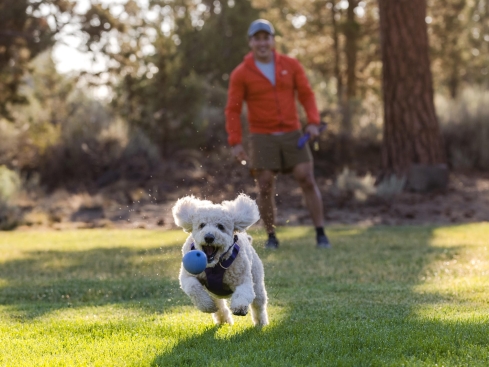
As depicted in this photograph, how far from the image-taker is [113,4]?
14977 mm

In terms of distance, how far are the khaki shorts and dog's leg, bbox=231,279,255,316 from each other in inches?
163

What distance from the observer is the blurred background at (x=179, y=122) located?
1434 centimetres

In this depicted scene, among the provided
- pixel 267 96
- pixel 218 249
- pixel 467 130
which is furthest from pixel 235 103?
pixel 467 130

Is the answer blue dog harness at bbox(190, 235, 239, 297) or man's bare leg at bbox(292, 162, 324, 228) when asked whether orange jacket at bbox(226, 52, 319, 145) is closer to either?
man's bare leg at bbox(292, 162, 324, 228)

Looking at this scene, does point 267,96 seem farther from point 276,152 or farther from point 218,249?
point 218,249

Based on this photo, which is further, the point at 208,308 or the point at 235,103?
the point at 235,103

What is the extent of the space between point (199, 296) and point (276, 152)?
171 inches

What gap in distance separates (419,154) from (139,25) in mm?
6079

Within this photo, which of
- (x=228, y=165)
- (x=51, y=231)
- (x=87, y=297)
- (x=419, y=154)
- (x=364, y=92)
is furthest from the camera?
(x=364, y=92)

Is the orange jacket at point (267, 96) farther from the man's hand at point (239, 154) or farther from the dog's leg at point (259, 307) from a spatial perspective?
the dog's leg at point (259, 307)

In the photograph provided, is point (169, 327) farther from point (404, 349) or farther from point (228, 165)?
point (228, 165)

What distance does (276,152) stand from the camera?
8.88m

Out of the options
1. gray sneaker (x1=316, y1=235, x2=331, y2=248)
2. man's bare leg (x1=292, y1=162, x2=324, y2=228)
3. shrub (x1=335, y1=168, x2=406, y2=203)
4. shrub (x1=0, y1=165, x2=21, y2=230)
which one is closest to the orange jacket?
man's bare leg (x1=292, y1=162, x2=324, y2=228)

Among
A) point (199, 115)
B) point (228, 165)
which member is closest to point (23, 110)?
point (199, 115)
